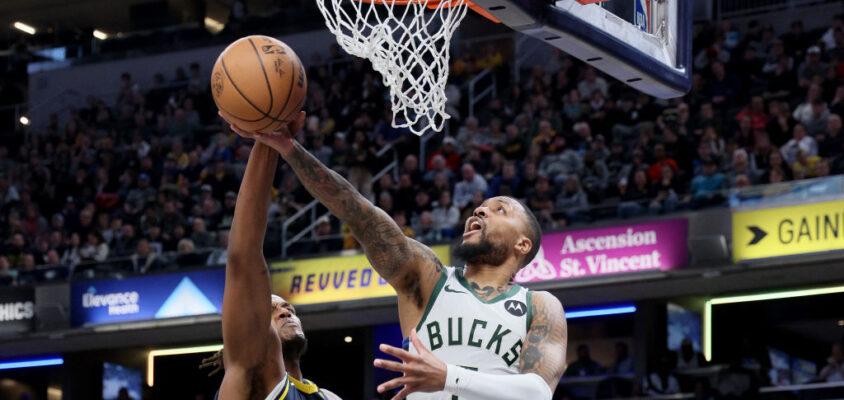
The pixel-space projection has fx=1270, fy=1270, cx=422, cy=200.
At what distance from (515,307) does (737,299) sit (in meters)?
10.2

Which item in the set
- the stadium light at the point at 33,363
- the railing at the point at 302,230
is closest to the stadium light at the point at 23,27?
the stadium light at the point at 33,363

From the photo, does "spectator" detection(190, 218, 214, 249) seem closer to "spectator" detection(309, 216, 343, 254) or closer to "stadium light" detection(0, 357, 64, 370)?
"spectator" detection(309, 216, 343, 254)

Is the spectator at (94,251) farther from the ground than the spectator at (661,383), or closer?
farther from the ground

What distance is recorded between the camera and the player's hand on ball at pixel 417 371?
11.2 ft


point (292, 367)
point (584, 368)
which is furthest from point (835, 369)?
point (292, 367)

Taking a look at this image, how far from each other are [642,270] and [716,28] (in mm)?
4291

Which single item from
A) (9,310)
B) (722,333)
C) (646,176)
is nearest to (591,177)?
(646,176)

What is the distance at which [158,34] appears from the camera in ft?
66.9

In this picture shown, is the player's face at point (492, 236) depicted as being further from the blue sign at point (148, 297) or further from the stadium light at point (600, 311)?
Answer: the stadium light at point (600, 311)

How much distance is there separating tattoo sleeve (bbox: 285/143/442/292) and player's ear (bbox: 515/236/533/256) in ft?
1.15

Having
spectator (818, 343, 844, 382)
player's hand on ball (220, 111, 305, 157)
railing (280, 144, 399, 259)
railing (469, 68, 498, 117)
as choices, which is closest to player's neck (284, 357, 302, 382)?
player's hand on ball (220, 111, 305, 157)

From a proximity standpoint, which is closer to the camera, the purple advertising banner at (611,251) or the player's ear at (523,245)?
the player's ear at (523,245)

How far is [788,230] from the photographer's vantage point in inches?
430

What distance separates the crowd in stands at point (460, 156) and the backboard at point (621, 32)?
6043 millimetres
